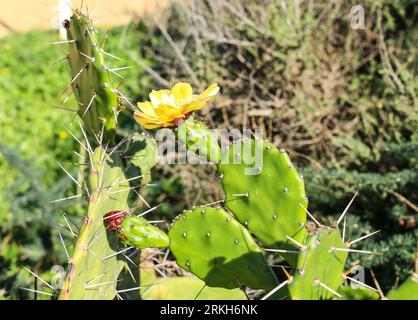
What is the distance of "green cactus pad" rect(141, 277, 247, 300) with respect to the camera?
7.41ft

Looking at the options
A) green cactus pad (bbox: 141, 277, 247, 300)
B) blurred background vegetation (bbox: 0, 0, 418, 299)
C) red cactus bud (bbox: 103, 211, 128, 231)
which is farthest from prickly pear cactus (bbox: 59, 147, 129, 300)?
blurred background vegetation (bbox: 0, 0, 418, 299)

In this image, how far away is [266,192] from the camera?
5.76 feet

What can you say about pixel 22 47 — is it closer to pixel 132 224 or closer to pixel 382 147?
pixel 382 147

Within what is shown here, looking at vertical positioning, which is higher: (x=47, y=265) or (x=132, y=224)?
(x=132, y=224)

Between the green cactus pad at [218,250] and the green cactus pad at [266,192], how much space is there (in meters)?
0.06

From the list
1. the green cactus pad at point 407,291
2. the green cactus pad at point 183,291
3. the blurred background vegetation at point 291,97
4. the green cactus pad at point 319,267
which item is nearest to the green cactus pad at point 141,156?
the green cactus pad at point 183,291

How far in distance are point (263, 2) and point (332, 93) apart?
770 mm

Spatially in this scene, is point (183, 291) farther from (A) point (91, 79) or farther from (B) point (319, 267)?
(B) point (319, 267)

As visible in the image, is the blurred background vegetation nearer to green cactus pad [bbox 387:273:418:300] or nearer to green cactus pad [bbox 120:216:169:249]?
green cactus pad [bbox 120:216:169:249]

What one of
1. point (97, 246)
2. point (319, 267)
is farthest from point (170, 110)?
point (319, 267)

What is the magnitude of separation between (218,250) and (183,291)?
699mm

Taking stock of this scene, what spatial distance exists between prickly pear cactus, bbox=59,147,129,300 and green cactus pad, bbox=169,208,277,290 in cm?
19
